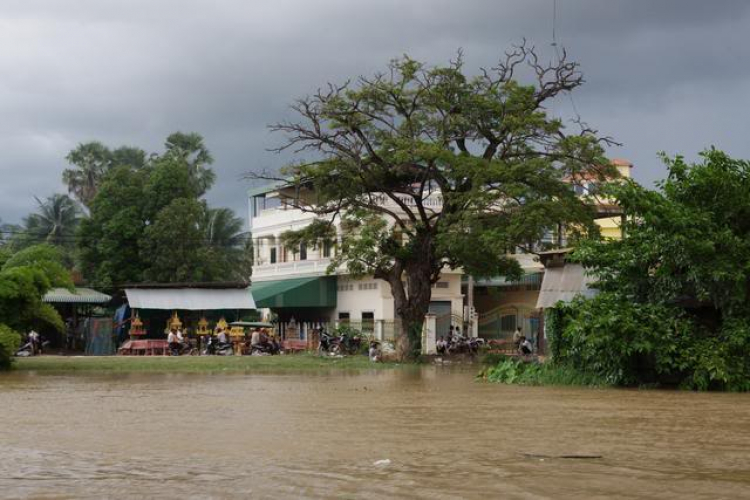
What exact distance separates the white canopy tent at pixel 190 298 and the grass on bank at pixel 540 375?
19832 millimetres

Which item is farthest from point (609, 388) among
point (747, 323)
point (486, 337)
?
point (486, 337)

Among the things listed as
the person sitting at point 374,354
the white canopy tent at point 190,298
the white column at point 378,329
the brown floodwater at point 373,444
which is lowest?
the brown floodwater at point 373,444

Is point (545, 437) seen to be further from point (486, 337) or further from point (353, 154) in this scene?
point (486, 337)

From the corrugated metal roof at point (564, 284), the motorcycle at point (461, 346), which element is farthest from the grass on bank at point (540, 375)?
the motorcycle at point (461, 346)

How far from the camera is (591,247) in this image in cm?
2175

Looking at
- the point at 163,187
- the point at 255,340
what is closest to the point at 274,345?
the point at 255,340

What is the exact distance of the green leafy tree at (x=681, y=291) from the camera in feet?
63.8

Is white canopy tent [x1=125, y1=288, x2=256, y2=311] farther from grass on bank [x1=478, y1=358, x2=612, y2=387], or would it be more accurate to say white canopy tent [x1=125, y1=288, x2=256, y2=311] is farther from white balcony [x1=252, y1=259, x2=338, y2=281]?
grass on bank [x1=478, y1=358, x2=612, y2=387]

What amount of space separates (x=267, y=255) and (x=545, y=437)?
142 feet

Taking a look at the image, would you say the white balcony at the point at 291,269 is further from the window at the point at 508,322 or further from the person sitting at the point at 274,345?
the window at the point at 508,322

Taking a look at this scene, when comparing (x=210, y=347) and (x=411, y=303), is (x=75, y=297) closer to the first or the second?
(x=210, y=347)

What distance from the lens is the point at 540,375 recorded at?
875 inches

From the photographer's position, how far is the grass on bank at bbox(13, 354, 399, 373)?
28000mm

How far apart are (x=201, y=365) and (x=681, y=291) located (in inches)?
584
